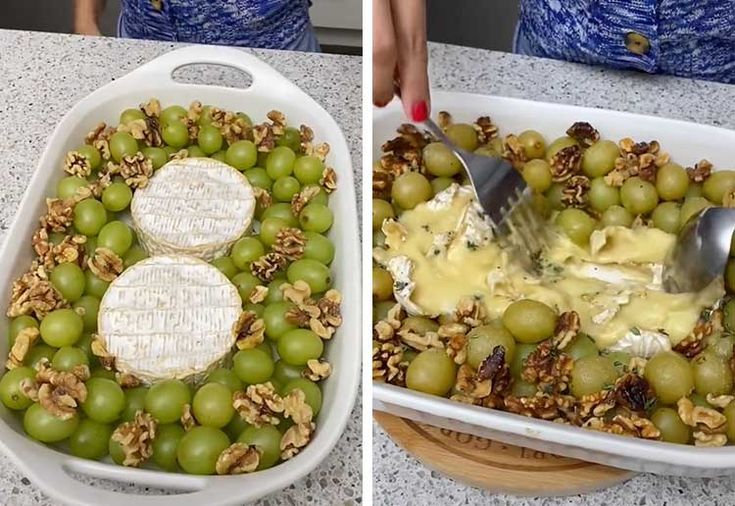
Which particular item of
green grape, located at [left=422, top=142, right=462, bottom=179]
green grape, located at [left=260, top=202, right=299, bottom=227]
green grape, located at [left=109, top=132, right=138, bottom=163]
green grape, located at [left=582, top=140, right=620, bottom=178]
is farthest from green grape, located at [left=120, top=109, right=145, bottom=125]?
green grape, located at [left=582, top=140, right=620, bottom=178]

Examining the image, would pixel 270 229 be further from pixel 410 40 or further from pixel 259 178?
pixel 410 40

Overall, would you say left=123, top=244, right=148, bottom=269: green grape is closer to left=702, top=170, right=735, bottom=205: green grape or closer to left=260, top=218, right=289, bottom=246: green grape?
left=260, top=218, right=289, bottom=246: green grape

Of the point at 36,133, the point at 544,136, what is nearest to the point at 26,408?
the point at 36,133

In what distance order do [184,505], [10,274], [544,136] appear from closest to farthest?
[184,505]
[10,274]
[544,136]

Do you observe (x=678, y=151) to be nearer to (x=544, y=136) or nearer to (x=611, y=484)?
(x=544, y=136)

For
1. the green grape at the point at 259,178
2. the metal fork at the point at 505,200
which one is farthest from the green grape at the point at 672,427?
the green grape at the point at 259,178

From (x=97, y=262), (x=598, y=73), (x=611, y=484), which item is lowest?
(x=611, y=484)

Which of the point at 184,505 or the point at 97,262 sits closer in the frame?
the point at 184,505
